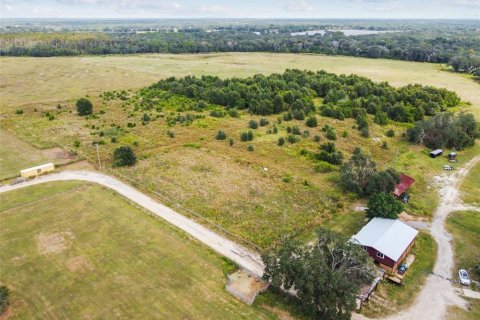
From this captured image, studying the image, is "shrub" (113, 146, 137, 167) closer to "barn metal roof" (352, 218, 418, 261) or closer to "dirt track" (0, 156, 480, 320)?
"dirt track" (0, 156, 480, 320)

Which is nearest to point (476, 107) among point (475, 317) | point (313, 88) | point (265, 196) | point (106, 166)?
point (313, 88)

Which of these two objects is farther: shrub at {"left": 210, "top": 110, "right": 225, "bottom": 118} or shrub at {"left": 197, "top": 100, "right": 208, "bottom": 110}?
shrub at {"left": 197, "top": 100, "right": 208, "bottom": 110}

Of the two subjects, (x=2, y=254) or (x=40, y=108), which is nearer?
(x=2, y=254)

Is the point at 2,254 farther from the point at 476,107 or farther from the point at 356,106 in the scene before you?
the point at 476,107

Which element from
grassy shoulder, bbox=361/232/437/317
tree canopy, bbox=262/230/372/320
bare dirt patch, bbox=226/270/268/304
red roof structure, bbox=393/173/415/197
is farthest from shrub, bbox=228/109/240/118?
tree canopy, bbox=262/230/372/320

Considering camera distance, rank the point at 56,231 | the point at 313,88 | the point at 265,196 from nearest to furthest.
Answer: the point at 56,231, the point at 265,196, the point at 313,88

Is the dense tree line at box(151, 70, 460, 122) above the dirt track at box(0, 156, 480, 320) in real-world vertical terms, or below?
above
